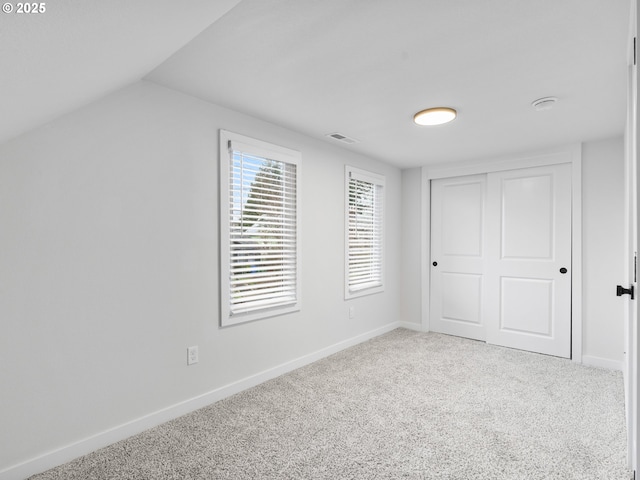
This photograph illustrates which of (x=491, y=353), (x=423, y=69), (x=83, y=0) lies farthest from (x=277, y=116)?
(x=491, y=353)

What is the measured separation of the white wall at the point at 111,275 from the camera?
1.85m

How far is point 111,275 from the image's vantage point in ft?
7.11

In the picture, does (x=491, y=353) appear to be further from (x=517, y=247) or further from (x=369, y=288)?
(x=369, y=288)

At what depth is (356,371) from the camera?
334 cm

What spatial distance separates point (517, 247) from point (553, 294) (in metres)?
0.60

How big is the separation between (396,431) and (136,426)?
5.39 feet

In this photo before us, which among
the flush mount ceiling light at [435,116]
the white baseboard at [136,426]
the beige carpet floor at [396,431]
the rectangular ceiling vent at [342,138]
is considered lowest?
the beige carpet floor at [396,431]

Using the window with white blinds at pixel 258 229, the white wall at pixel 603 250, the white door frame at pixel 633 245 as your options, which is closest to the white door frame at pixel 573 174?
the white wall at pixel 603 250

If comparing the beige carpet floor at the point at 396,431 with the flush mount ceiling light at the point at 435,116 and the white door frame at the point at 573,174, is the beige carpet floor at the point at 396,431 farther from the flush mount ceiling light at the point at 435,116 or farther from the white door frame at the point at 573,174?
the flush mount ceiling light at the point at 435,116

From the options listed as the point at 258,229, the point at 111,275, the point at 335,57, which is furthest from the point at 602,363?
the point at 111,275

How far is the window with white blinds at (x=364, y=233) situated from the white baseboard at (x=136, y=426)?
1057 mm

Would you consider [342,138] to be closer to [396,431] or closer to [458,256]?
[458,256]

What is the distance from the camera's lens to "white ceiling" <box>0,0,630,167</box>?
1188mm

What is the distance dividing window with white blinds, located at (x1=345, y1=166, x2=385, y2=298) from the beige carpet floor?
43.9 inches
